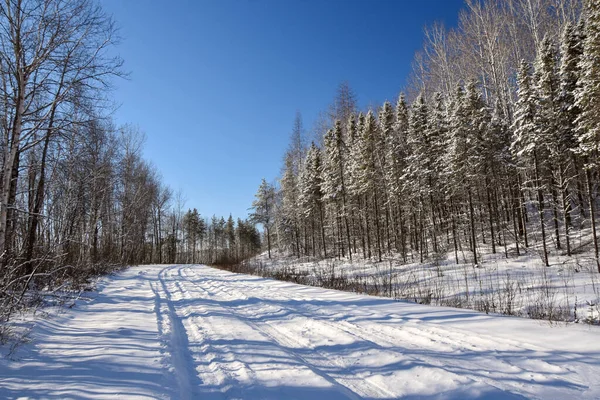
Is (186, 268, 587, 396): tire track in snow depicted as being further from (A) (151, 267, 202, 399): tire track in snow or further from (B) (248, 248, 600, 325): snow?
(B) (248, 248, 600, 325): snow

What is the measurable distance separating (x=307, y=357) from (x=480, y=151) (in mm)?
22662

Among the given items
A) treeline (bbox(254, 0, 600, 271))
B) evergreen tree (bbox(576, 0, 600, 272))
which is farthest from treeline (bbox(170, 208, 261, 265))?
evergreen tree (bbox(576, 0, 600, 272))

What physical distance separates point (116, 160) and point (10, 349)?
18322 millimetres

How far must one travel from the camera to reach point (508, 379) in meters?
3.10

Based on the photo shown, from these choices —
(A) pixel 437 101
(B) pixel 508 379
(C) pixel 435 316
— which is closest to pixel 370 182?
(A) pixel 437 101

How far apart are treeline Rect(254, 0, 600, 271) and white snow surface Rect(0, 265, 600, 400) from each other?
54.8ft

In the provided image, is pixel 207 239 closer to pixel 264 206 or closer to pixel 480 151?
pixel 264 206

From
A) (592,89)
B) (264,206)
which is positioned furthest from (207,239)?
(592,89)

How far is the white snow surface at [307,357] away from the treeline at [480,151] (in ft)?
54.8

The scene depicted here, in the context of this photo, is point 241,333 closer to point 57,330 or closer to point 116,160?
point 57,330

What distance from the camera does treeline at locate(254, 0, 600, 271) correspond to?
1816cm

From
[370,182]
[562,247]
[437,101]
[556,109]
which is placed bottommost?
[562,247]

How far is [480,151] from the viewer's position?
21578 millimetres

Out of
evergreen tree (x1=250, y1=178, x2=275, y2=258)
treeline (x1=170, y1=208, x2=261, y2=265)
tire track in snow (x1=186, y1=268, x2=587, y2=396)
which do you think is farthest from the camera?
treeline (x1=170, y1=208, x2=261, y2=265)
